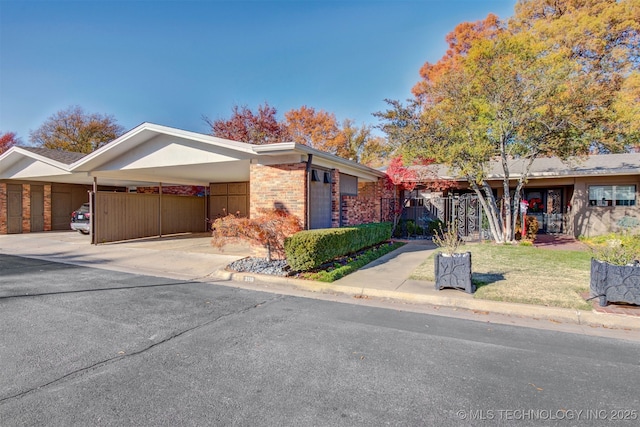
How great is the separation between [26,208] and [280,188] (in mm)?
15805

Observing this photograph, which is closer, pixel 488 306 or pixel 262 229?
pixel 488 306

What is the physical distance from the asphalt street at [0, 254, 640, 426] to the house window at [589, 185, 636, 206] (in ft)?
43.8

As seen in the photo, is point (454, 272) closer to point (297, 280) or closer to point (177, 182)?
point (297, 280)

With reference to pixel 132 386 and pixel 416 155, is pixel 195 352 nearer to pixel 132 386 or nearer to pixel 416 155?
pixel 132 386

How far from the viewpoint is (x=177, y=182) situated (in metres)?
16.4

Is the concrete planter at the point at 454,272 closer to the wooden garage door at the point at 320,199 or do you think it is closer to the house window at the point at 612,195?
the wooden garage door at the point at 320,199

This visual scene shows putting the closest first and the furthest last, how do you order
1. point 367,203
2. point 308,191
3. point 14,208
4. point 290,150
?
1. point 290,150
2. point 308,191
3. point 367,203
4. point 14,208

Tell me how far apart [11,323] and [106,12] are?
32.9 ft

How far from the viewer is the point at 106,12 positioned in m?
10.6

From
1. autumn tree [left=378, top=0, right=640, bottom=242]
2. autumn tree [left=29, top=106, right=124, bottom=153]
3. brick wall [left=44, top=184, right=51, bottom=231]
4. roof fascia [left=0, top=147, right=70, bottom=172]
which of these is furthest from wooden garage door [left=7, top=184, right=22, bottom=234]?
autumn tree [left=378, top=0, right=640, bottom=242]

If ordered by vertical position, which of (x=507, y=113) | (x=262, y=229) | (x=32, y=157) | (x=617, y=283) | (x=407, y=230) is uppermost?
(x=507, y=113)

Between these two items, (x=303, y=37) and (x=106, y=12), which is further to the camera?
(x=303, y=37)

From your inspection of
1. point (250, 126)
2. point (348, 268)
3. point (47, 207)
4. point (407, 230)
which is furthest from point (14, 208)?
point (407, 230)

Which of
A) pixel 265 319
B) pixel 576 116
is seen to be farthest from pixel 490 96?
pixel 265 319
